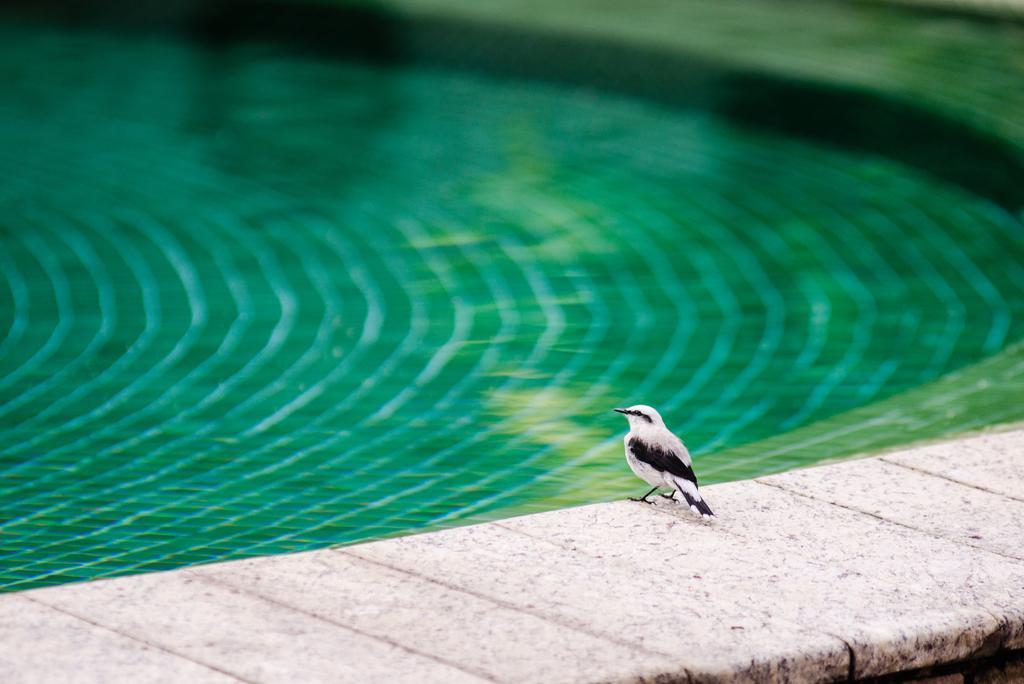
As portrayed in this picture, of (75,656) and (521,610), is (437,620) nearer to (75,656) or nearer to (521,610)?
(521,610)

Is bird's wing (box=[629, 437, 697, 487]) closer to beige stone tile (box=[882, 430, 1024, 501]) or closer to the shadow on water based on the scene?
beige stone tile (box=[882, 430, 1024, 501])

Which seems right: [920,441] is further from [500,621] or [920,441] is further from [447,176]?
[447,176]

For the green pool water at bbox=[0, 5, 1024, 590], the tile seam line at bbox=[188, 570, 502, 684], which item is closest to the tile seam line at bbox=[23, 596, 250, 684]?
the tile seam line at bbox=[188, 570, 502, 684]

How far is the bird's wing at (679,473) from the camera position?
4.23 metres

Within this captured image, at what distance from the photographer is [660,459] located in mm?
4273

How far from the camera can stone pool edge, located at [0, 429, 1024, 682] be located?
3458 mm

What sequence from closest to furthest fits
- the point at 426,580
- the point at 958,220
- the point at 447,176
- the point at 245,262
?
the point at 426,580 → the point at 245,262 → the point at 958,220 → the point at 447,176

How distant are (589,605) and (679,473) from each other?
1.92 feet

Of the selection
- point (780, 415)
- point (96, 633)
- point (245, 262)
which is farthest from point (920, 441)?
point (245, 262)

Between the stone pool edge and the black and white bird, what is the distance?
10 centimetres

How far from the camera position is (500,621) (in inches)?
144

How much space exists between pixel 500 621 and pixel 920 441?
2625mm

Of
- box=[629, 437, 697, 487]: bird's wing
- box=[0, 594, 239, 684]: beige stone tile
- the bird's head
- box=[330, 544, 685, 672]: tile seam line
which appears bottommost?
box=[0, 594, 239, 684]: beige stone tile

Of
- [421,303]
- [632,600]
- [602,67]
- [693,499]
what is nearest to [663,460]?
[693,499]
